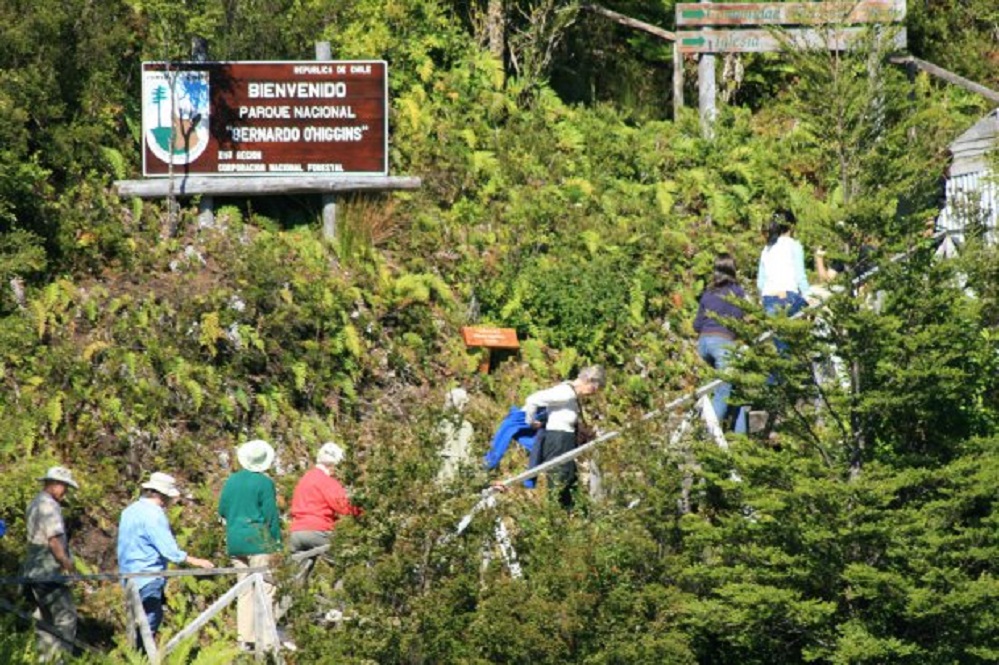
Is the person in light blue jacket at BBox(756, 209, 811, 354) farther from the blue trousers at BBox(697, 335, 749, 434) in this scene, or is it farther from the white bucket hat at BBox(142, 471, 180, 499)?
the white bucket hat at BBox(142, 471, 180, 499)

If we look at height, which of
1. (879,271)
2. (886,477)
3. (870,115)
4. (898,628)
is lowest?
(898,628)

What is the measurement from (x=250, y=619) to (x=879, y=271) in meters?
5.43

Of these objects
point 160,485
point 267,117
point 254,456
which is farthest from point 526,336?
point 160,485

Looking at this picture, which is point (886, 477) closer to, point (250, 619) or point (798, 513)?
point (798, 513)

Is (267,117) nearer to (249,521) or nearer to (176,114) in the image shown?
(176,114)

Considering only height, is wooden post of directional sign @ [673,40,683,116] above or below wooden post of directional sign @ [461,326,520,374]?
above

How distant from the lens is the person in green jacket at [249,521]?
1509cm

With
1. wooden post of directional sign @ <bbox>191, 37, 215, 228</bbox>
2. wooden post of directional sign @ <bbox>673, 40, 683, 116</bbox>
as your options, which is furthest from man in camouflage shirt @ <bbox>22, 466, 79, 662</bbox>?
wooden post of directional sign @ <bbox>673, 40, 683, 116</bbox>

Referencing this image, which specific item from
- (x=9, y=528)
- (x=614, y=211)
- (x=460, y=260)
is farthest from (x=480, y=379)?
(x=9, y=528)

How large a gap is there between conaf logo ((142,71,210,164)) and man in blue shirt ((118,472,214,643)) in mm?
7262

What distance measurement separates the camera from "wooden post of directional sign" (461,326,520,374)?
21188 millimetres

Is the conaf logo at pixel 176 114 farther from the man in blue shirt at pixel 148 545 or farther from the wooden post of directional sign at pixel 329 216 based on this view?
the man in blue shirt at pixel 148 545

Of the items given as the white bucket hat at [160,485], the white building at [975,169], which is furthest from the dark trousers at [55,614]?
the white building at [975,169]

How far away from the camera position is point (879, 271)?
15867 millimetres
